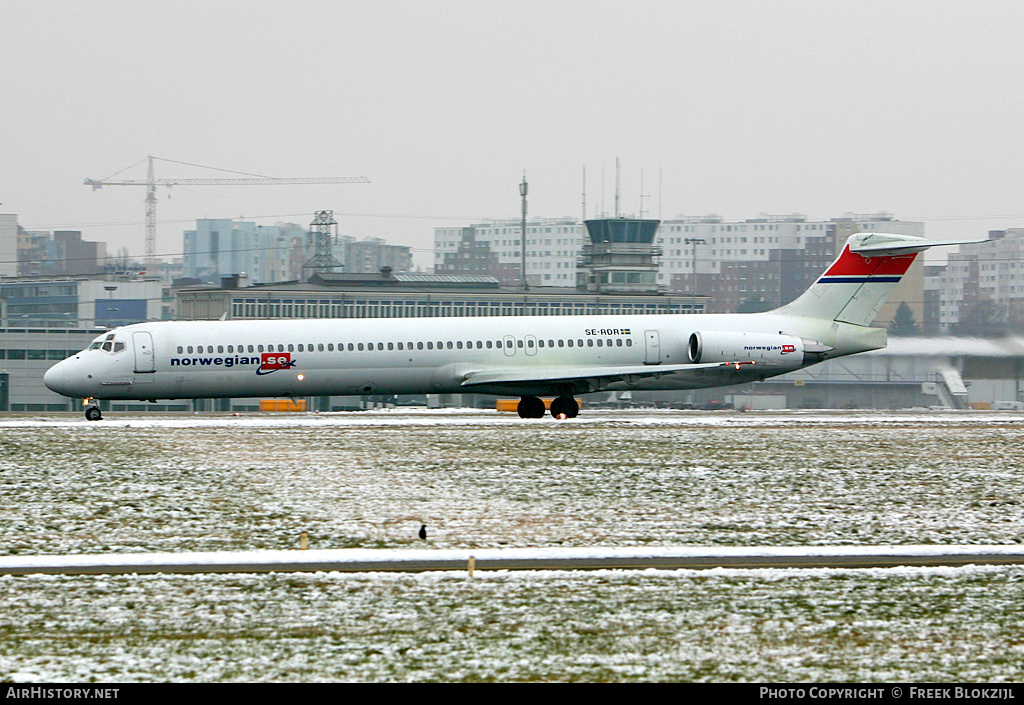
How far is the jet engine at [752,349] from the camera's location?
4044 centimetres

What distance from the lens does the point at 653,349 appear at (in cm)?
4084

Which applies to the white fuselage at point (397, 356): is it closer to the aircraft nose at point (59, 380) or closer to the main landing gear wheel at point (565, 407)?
the aircraft nose at point (59, 380)

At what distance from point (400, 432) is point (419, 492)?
1134 cm

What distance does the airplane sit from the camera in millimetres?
37906

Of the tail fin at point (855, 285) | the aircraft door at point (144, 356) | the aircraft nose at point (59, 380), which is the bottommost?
the aircraft nose at point (59, 380)

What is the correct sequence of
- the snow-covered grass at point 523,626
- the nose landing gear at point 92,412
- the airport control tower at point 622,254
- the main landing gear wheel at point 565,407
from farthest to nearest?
the airport control tower at point 622,254, the main landing gear wheel at point 565,407, the nose landing gear at point 92,412, the snow-covered grass at point 523,626

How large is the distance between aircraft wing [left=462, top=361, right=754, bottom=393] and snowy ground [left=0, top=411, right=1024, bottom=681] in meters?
6.46

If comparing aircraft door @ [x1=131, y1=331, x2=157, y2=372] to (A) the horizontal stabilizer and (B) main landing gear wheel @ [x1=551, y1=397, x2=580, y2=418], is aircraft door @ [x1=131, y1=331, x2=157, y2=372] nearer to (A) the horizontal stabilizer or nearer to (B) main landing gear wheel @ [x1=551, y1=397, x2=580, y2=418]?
(B) main landing gear wheel @ [x1=551, y1=397, x2=580, y2=418]

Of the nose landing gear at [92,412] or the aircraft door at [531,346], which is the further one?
the aircraft door at [531,346]

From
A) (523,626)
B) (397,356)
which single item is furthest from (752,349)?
(523,626)

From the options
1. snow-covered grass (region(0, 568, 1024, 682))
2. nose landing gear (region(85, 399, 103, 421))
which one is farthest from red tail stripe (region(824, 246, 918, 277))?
snow-covered grass (region(0, 568, 1024, 682))

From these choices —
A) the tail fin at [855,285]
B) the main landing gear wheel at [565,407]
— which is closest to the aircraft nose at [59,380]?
the main landing gear wheel at [565,407]

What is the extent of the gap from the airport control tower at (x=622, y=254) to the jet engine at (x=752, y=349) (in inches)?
3467
